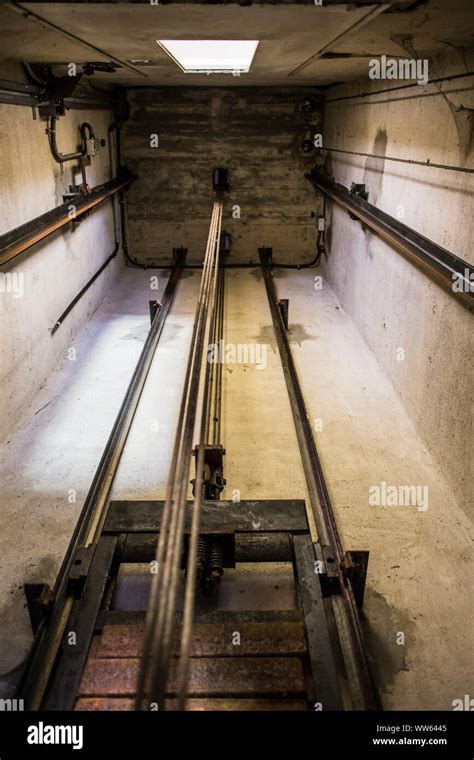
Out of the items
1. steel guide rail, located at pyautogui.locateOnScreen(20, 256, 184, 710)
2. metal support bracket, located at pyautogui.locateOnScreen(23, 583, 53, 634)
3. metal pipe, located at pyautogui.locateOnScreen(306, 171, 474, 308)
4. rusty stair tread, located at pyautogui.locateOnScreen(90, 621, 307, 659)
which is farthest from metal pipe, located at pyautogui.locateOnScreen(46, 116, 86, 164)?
rusty stair tread, located at pyautogui.locateOnScreen(90, 621, 307, 659)

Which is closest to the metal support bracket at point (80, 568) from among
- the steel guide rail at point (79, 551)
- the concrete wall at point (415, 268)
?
the steel guide rail at point (79, 551)

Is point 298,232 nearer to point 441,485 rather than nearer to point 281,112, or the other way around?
point 281,112

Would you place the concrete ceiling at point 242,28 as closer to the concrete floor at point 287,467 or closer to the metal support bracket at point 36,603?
the metal support bracket at point 36,603

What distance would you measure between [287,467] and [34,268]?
2564 mm

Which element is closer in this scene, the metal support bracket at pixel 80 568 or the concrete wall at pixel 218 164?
the metal support bracket at pixel 80 568

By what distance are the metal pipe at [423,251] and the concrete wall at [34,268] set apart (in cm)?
281

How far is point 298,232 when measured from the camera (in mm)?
8250

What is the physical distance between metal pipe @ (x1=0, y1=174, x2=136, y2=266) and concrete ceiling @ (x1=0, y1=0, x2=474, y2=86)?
1.11m

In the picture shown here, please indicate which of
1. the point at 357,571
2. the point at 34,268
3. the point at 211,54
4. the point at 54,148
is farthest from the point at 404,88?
the point at 357,571

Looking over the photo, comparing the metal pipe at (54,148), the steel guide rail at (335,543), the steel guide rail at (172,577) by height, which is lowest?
the steel guide rail at (335,543)

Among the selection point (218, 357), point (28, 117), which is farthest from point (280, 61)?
point (218, 357)

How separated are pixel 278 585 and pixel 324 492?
0.70m

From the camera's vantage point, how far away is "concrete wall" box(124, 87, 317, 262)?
7578 mm

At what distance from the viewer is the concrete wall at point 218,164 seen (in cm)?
758
